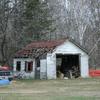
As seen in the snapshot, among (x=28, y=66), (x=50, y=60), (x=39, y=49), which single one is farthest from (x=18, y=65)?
(x=50, y=60)

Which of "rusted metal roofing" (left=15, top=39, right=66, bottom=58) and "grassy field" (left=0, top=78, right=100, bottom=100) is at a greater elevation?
"rusted metal roofing" (left=15, top=39, right=66, bottom=58)

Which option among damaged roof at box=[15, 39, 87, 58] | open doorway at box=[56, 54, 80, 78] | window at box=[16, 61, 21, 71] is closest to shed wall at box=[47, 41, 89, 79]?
damaged roof at box=[15, 39, 87, 58]

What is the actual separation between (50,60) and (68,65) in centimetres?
637

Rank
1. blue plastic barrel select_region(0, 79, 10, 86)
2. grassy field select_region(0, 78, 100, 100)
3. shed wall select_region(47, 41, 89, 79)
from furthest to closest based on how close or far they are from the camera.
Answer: shed wall select_region(47, 41, 89, 79) → blue plastic barrel select_region(0, 79, 10, 86) → grassy field select_region(0, 78, 100, 100)

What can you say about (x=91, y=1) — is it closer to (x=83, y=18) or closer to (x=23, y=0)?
(x=83, y=18)

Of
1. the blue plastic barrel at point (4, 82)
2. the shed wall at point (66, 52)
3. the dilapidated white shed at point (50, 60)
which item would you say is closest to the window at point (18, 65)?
the dilapidated white shed at point (50, 60)

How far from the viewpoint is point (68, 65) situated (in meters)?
52.9

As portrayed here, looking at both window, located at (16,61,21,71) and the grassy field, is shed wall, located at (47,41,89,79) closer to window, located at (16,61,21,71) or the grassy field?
window, located at (16,61,21,71)

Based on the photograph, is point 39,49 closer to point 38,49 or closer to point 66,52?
point 38,49

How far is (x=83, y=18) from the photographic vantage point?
62.9 metres

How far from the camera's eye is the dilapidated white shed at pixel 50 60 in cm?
4706

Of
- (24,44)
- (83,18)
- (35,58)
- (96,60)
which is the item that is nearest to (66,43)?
(35,58)

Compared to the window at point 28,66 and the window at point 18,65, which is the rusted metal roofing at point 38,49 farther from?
the window at point 28,66

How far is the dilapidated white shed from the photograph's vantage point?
47062 millimetres
